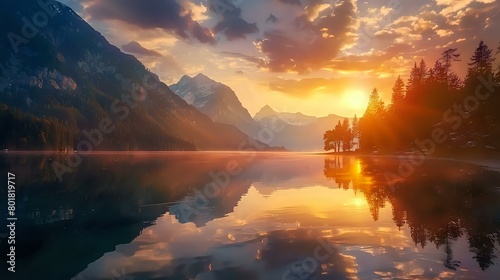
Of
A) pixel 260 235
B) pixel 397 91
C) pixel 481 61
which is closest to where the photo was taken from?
pixel 260 235

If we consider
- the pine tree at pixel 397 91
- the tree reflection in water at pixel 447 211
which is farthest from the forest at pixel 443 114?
the tree reflection in water at pixel 447 211

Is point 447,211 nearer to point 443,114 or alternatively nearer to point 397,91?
point 443,114

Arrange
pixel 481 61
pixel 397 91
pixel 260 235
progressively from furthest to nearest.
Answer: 1. pixel 397 91
2. pixel 481 61
3. pixel 260 235

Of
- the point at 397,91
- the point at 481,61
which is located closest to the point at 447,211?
the point at 481,61

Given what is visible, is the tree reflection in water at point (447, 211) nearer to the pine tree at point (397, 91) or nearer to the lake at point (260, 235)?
the lake at point (260, 235)

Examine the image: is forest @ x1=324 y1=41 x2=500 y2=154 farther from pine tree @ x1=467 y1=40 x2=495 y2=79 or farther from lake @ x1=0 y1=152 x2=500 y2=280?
lake @ x1=0 y1=152 x2=500 y2=280

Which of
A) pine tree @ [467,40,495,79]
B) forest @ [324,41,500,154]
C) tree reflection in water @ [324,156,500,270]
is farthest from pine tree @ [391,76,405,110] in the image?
tree reflection in water @ [324,156,500,270]

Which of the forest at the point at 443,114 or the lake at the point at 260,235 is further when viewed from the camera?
the forest at the point at 443,114

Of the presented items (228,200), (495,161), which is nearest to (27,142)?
(228,200)

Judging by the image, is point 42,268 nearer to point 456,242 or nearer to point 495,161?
point 456,242

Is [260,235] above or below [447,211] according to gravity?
below

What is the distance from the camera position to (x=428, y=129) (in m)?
92.0

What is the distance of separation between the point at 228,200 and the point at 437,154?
81347 mm

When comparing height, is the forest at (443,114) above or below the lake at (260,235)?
above
